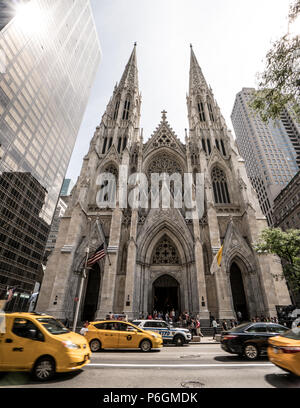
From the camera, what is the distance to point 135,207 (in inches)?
934

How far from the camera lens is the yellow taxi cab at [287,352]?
191 inches

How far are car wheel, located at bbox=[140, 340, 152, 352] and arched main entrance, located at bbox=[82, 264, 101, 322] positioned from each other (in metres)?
13.0

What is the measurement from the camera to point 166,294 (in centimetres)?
2303

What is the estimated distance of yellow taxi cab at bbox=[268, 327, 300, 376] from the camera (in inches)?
191

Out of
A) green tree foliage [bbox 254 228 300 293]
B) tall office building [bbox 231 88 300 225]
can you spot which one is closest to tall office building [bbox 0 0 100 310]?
green tree foliage [bbox 254 228 300 293]

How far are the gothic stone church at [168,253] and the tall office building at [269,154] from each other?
44.2 metres

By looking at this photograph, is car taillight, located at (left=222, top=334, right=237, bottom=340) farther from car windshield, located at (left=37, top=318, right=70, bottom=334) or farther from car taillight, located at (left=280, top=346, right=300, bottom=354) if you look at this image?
car windshield, located at (left=37, top=318, right=70, bottom=334)

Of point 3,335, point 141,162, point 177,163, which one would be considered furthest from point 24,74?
point 3,335

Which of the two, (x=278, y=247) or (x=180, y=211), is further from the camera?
(x=180, y=211)

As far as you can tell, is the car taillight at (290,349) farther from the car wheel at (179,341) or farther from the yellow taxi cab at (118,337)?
the car wheel at (179,341)

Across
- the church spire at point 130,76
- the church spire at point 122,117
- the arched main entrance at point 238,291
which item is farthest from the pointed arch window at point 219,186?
the church spire at point 130,76
